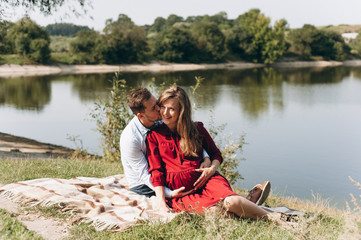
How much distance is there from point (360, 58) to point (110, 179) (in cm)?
8091

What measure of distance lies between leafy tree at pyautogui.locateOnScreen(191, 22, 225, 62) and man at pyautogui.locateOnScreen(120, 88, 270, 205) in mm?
57126

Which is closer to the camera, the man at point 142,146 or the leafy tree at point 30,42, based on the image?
the man at point 142,146

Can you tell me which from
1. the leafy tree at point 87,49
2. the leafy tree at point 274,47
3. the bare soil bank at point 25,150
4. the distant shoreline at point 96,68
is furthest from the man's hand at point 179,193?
the leafy tree at point 274,47

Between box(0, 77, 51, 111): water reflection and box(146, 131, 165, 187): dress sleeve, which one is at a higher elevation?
box(146, 131, 165, 187): dress sleeve

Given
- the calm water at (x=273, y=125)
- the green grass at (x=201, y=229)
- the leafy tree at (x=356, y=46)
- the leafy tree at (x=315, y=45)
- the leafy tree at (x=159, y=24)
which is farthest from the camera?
the leafy tree at (x=159, y=24)

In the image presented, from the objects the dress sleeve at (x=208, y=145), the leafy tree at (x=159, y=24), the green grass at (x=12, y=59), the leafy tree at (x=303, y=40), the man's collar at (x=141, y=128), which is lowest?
the dress sleeve at (x=208, y=145)

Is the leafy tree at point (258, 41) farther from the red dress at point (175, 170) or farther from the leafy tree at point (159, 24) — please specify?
the red dress at point (175, 170)

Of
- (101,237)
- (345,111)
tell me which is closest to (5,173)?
(101,237)

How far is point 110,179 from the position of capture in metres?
5.25

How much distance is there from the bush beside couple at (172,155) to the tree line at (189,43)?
3821 centimetres

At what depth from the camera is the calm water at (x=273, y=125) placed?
1049 cm

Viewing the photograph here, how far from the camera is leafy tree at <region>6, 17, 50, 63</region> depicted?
150ft

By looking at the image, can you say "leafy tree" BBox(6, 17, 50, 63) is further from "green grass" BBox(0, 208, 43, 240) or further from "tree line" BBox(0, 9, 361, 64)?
"green grass" BBox(0, 208, 43, 240)

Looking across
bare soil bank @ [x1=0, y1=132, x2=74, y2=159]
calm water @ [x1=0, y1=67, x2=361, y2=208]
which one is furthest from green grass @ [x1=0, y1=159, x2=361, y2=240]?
bare soil bank @ [x1=0, y1=132, x2=74, y2=159]
